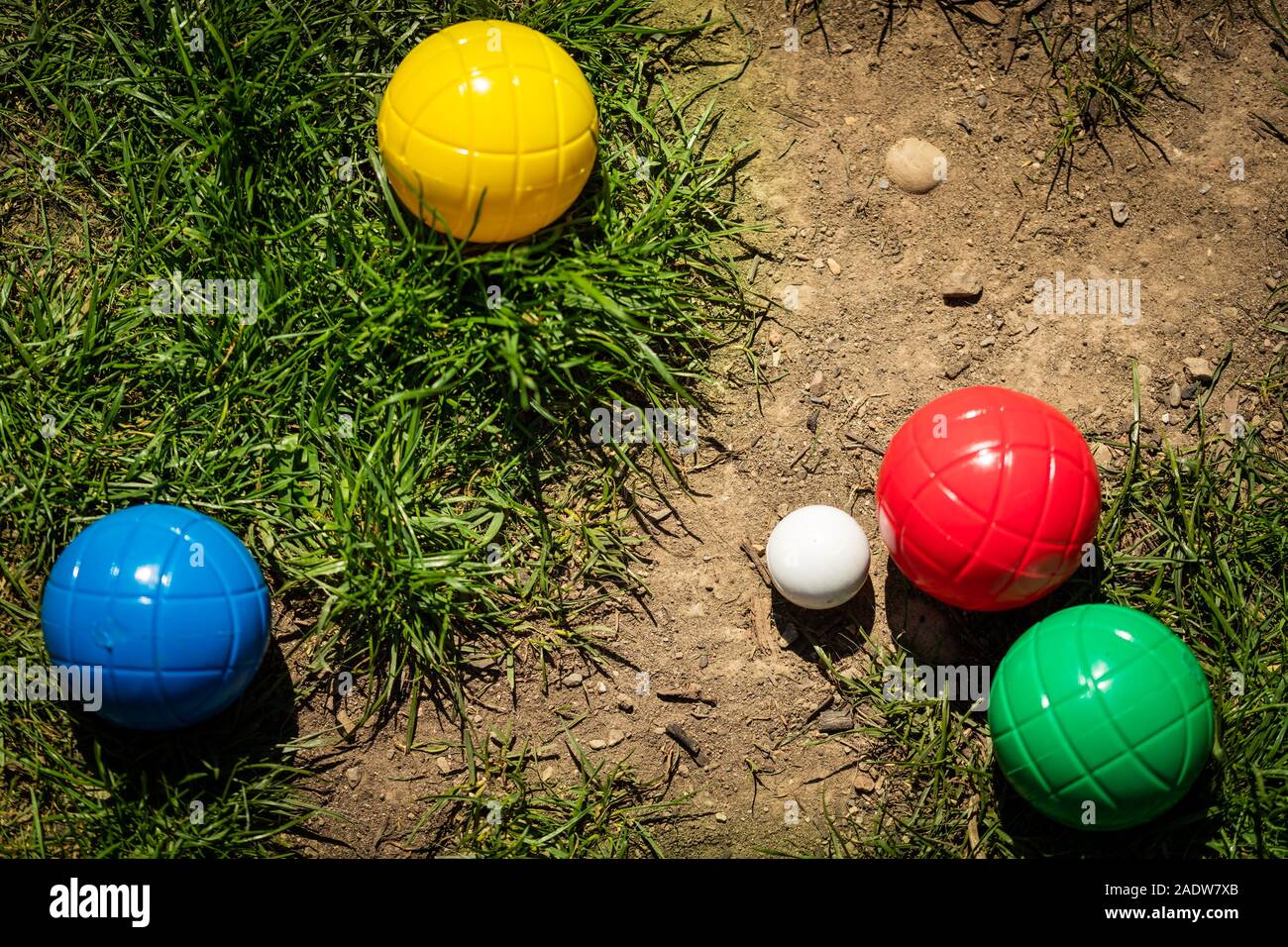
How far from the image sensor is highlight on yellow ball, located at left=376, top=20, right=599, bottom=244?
9.77 feet

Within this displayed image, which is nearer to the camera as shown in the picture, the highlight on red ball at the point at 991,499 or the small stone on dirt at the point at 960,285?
the highlight on red ball at the point at 991,499

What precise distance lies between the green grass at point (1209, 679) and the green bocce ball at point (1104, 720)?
41cm

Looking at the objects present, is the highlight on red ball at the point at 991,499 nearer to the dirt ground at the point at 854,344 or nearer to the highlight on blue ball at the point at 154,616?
the dirt ground at the point at 854,344

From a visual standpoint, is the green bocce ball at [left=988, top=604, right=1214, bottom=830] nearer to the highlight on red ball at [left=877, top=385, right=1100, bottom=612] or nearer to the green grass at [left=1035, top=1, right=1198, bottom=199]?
the highlight on red ball at [left=877, top=385, right=1100, bottom=612]

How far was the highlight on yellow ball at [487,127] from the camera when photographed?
2979 mm

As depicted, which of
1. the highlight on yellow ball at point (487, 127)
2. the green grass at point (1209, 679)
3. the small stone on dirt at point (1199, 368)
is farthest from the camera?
the small stone on dirt at point (1199, 368)

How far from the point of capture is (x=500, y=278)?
3.46 meters

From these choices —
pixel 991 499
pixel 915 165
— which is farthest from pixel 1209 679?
pixel 915 165

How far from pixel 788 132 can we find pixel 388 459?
6.23 feet

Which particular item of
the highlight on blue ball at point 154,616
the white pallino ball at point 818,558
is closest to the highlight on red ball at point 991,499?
the white pallino ball at point 818,558

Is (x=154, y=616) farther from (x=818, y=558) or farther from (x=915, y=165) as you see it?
(x=915, y=165)

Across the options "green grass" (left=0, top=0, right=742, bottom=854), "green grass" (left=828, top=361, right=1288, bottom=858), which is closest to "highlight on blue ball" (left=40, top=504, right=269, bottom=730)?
"green grass" (left=0, top=0, right=742, bottom=854)
